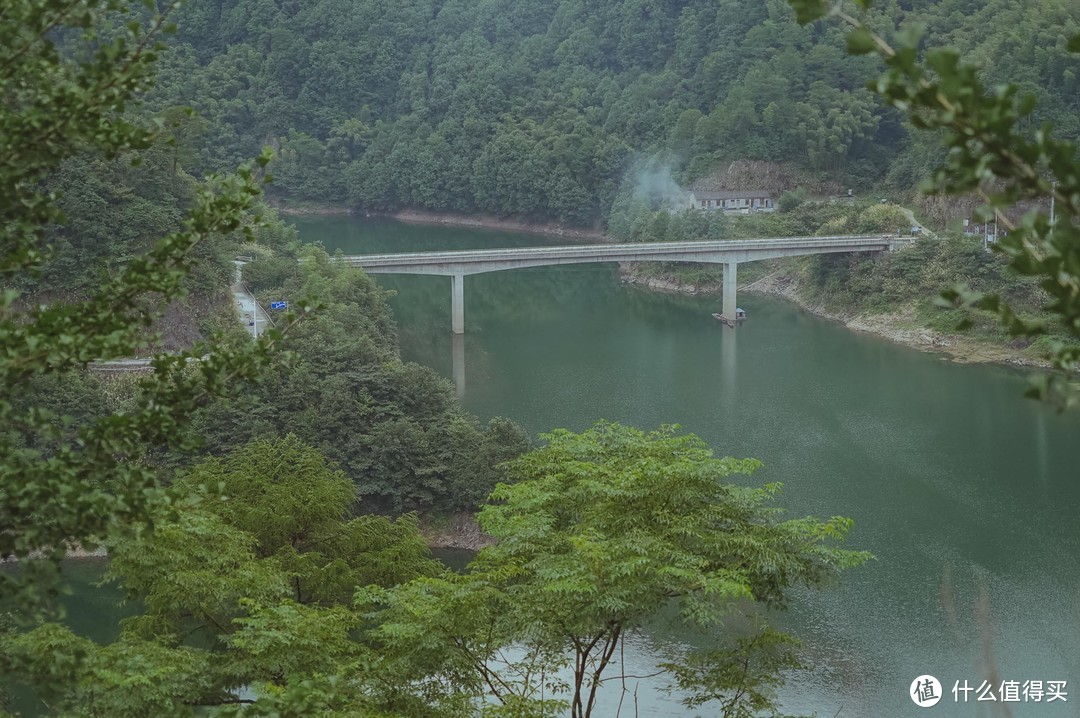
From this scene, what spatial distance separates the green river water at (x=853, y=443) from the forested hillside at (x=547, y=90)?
37.8ft

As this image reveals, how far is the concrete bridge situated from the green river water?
163 centimetres

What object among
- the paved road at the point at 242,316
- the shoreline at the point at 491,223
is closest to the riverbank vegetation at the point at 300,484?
the paved road at the point at 242,316

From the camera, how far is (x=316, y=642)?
961 cm

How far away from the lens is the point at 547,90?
61.9 m

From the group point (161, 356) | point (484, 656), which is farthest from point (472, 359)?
point (161, 356)

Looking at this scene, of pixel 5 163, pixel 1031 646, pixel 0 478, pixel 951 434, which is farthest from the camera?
pixel 951 434

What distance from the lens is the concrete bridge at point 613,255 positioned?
34938 millimetres

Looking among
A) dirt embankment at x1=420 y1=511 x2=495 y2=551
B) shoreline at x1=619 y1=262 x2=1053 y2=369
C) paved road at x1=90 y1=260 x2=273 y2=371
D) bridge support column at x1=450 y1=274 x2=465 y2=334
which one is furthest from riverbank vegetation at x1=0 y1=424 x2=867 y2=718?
bridge support column at x1=450 y1=274 x2=465 y2=334

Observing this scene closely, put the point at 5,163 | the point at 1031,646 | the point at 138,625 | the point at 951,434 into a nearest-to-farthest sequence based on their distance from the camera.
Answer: the point at 5,163, the point at 138,625, the point at 1031,646, the point at 951,434

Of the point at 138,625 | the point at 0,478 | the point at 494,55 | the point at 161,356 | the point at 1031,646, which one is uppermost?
the point at 494,55

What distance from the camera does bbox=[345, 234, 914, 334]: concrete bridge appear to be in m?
34.9

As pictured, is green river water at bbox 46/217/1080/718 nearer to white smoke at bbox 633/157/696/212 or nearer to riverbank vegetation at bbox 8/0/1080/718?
riverbank vegetation at bbox 8/0/1080/718

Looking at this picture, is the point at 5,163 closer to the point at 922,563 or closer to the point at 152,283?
the point at 152,283

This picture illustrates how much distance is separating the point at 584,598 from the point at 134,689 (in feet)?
10.8
